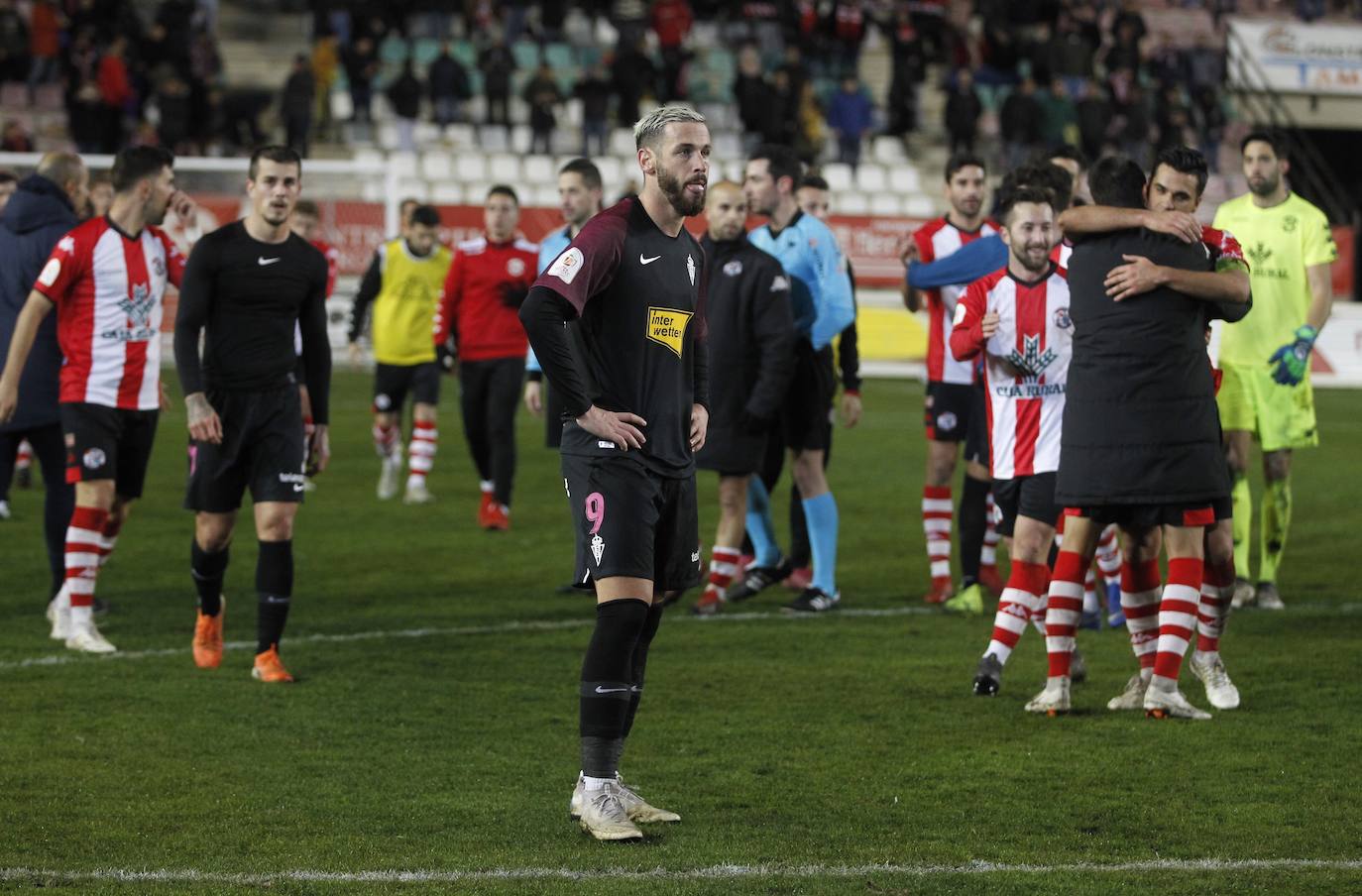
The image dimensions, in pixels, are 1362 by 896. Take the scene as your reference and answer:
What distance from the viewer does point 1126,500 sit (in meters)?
6.66

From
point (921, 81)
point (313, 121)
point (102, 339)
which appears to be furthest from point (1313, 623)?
point (921, 81)

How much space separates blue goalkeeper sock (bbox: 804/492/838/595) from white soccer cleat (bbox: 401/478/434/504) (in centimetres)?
509

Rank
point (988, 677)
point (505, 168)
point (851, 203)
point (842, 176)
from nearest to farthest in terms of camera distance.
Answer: point (988, 677)
point (505, 168)
point (851, 203)
point (842, 176)

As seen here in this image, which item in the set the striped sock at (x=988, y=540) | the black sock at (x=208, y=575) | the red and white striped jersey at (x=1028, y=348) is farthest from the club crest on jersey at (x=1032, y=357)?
the black sock at (x=208, y=575)

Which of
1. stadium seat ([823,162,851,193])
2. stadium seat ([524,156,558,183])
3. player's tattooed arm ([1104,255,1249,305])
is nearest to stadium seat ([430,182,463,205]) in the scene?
stadium seat ([524,156,558,183])

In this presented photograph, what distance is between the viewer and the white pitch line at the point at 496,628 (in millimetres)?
8289

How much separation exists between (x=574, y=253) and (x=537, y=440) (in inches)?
532

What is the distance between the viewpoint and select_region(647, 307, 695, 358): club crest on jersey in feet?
18.1

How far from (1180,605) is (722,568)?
3314 mm

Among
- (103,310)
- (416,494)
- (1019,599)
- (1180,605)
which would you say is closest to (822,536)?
(1019,599)

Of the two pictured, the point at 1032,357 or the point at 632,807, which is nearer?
the point at 632,807

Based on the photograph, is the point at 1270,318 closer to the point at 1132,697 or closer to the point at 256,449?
the point at 1132,697

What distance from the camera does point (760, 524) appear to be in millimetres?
10469

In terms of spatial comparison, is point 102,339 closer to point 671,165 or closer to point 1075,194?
point 671,165
